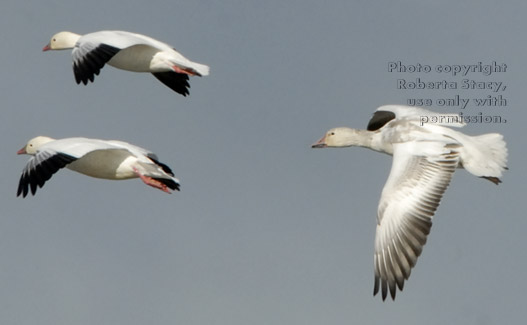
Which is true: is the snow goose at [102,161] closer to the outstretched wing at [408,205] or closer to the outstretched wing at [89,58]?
the outstretched wing at [89,58]

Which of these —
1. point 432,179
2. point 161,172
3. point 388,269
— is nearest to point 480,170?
point 432,179

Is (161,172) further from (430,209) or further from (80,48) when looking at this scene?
(430,209)

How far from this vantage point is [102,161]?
16922 mm

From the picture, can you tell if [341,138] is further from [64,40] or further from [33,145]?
[64,40]

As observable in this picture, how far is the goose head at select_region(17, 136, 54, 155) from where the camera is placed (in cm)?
1872

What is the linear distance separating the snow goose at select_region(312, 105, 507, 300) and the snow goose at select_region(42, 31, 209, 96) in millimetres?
2230

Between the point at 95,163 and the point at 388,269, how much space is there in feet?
12.8

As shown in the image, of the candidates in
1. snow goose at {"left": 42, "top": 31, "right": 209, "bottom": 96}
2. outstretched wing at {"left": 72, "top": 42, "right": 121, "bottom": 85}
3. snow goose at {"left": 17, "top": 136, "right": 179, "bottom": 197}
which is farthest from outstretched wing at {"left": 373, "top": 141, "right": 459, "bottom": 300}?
outstretched wing at {"left": 72, "top": 42, "right": 121, "bottom": 85}

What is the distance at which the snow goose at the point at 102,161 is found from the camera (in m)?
16.2

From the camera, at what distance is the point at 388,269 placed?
15.2 m

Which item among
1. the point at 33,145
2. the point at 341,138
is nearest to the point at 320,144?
the point at 341,138

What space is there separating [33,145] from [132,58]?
1760 millimetres

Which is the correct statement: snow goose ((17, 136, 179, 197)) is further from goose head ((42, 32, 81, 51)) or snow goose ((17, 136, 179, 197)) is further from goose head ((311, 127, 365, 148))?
goose head ((42, 32, 81, 51))

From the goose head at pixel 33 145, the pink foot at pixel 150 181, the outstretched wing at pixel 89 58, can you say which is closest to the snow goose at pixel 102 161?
the pink foot at pixel 150 181
